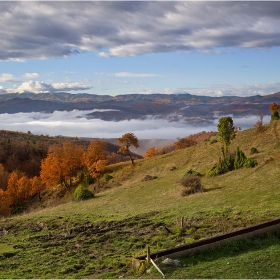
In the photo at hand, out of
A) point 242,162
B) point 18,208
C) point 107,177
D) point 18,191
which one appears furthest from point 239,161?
point 18,191

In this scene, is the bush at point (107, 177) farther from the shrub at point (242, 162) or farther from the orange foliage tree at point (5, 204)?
the shrub at point (242, 162)

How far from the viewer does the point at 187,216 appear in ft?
78.6

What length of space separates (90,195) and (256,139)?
31314mm

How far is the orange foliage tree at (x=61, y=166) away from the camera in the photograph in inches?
2680

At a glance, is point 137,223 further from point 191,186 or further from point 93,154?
point 93,154

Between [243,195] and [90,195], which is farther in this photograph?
[90,195]

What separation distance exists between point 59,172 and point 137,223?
47147 mm

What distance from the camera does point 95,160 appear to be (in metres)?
72.5

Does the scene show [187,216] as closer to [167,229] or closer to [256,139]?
[167,229]

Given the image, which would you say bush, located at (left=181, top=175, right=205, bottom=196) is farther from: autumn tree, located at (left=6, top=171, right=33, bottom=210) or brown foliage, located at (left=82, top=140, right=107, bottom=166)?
autumn tree, located at (left=6, top=171, right=33, bottom=210)

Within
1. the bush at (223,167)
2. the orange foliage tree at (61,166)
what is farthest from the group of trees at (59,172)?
the bush at (223,167)

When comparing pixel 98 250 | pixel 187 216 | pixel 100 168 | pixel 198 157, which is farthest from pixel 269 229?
pixel 100 168

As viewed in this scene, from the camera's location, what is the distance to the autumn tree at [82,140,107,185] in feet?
222

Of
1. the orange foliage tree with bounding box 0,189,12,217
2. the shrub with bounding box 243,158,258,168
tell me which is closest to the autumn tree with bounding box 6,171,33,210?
the orange foliage tree with bounding box 0,189,12,217
